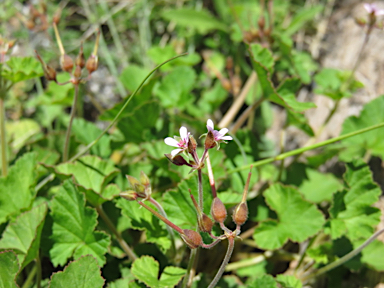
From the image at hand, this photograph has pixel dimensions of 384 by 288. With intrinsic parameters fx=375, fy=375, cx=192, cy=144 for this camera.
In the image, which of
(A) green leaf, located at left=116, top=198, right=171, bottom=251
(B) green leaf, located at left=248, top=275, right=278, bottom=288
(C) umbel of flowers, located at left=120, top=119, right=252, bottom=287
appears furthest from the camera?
(A) green leaf, located at left=116, top=198, right=171, bottom=251

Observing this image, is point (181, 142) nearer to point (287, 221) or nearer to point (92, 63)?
point (92, 63)

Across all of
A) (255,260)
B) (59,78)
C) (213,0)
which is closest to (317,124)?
(255,260)

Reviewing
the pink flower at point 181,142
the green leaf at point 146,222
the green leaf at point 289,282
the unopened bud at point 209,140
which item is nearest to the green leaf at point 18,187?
the green leaf at point 146,222

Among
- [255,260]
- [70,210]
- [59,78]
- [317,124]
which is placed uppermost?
[59,78]

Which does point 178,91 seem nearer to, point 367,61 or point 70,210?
point 70,210

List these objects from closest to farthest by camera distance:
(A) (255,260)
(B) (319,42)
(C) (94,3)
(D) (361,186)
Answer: (D) (361,186) < (A) (255,260) < (B) (319,42) < (C) (94,3)

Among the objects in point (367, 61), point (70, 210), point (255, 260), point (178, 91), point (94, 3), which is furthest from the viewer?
point (94, 3)

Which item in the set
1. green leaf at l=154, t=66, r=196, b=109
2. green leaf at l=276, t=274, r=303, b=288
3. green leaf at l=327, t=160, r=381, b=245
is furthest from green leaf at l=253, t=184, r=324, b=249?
green leaf at l=154, t=66, r=196, b=109

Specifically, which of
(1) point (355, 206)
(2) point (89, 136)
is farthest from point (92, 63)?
(1) point (355, 206)

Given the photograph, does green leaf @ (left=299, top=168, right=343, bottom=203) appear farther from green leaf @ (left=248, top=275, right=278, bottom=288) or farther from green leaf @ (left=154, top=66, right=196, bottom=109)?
green leaf @ (left=154, top=66, right=196, bottom=109)
